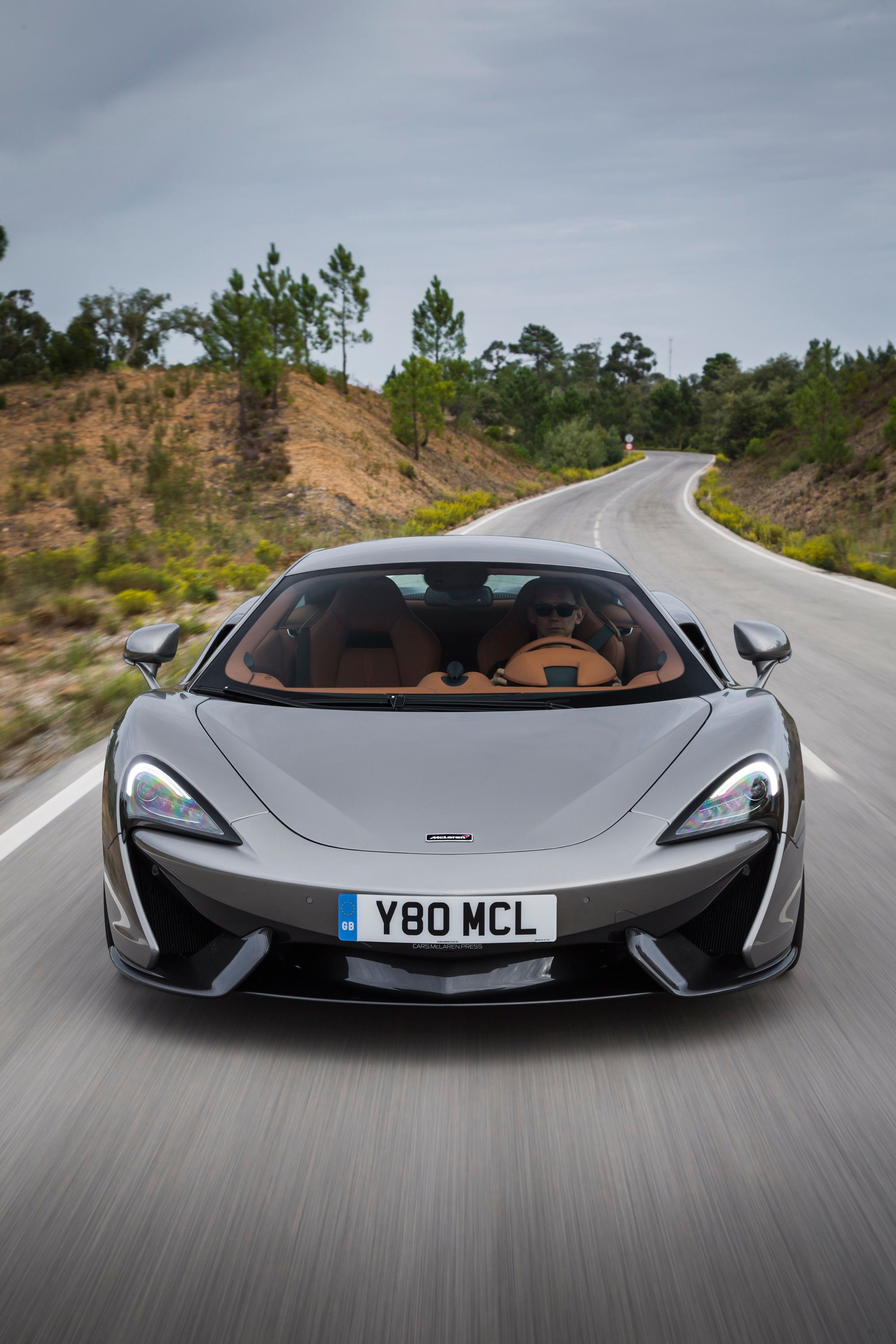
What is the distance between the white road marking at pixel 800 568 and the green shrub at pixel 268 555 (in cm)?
863

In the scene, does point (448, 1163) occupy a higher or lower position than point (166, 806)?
lower

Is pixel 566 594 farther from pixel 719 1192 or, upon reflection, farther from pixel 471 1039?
pixel 719 1192

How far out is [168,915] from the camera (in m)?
2.53

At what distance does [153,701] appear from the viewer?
10.4 feet

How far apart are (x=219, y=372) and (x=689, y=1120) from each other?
45.1 meters

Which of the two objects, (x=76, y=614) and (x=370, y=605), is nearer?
(x=370, y=605)

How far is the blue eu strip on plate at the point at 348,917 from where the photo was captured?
2.30 m

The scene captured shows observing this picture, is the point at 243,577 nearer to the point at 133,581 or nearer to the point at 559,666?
the point at 133,581

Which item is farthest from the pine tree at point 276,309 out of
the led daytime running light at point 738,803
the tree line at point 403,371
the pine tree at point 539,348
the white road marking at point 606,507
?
the pine tree at point 539,348

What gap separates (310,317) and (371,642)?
43501mm

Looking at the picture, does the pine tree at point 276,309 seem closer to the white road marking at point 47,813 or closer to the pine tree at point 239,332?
the pine tree at point 239,332

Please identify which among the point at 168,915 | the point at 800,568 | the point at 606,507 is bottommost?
the point at 606,507

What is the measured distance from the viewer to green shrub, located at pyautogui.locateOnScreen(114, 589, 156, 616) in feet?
37.8

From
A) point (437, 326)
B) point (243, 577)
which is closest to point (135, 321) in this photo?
point (437, 326)
